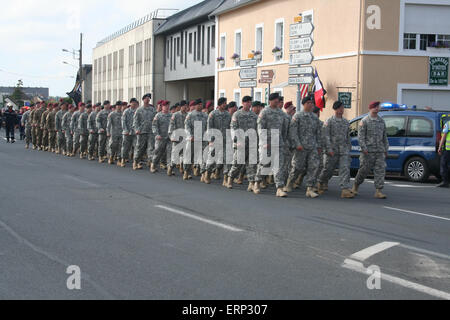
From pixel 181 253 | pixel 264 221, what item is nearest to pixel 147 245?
pixel 181 253

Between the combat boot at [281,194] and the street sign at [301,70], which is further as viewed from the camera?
the street sign at [301,70]

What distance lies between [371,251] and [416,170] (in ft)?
33.3

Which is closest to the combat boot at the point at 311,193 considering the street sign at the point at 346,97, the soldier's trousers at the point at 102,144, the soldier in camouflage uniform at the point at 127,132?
the soldier in camouflage uniform at the point at 127,132

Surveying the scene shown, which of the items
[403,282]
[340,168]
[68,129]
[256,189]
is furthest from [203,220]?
[68,129]

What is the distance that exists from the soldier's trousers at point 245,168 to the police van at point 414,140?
5001 mm

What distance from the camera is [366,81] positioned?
2450cm

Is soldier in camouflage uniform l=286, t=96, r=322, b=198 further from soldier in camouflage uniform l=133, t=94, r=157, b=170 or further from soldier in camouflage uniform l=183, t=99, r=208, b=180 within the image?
soldier in camouflage uniform l=133, t=94, r=157, b=170

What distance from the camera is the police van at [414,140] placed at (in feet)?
54.5

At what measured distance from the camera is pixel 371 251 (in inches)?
291

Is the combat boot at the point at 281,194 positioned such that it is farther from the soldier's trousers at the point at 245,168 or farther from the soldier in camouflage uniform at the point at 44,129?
the soldier in camouflage uniform at the point at 44,129
